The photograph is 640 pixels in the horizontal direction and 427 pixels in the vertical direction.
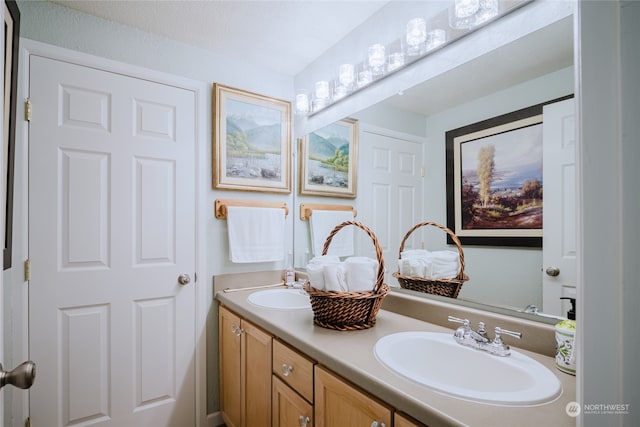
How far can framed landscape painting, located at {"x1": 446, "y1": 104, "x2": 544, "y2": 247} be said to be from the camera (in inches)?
43.5

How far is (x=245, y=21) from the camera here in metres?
1.75

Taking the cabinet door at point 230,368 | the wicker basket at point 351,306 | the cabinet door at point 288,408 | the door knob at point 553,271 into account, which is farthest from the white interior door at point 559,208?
the cabinet door at point 230,368

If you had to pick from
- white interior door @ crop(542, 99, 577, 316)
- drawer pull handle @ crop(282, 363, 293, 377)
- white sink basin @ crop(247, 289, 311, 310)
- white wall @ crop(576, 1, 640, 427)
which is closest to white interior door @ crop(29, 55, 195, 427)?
white sink basin @ crop(247, 289, 311, 310)

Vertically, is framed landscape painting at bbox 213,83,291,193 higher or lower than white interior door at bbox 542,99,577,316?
higher

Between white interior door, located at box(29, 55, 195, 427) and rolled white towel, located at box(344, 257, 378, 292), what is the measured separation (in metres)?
1.10

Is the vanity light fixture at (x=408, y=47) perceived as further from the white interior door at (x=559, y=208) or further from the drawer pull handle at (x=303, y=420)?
the drawer pull handle at (x=303, y=420)

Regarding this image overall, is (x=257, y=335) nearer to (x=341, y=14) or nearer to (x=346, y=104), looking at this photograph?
(x=346, y=104)

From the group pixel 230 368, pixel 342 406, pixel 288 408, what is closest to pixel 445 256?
pixel 342 406

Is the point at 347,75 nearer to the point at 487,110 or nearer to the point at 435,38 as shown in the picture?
the point at 435,38

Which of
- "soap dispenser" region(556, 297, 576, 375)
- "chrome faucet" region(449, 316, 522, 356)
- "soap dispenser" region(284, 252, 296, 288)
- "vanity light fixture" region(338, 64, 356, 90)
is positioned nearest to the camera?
"soap dispenser" region(556, 297, 576, 375)

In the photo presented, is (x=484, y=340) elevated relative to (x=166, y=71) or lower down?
lower down

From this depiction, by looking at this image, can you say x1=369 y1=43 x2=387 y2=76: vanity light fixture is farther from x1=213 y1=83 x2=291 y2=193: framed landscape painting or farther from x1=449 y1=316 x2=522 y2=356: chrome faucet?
x1=449 y1=316 x2=522 y2=356: chrome faucet

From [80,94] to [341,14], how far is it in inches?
54.1

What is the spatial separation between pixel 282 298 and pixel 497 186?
4.28 feet
